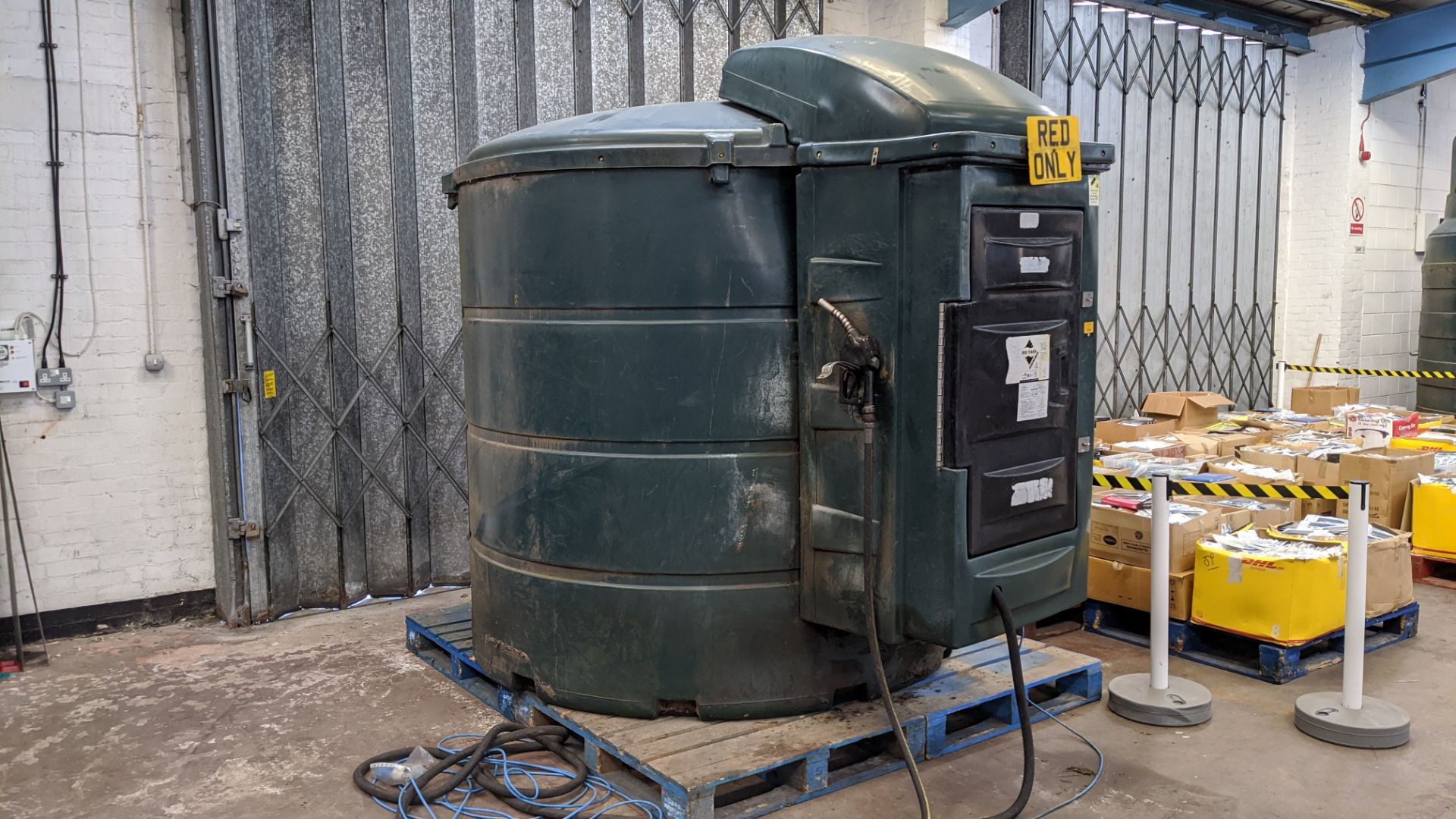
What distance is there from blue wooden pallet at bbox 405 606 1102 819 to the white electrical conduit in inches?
104

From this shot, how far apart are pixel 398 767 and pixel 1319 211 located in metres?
11.3

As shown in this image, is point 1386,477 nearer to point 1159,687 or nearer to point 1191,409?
point 1191,409

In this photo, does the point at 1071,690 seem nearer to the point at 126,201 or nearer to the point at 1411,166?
the point at 126,201

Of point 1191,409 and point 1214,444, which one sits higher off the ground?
point 1191,409

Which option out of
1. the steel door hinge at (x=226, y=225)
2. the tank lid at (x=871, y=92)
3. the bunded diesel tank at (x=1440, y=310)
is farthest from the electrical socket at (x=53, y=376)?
the bunded diesel tank at (x=1440, y=310)

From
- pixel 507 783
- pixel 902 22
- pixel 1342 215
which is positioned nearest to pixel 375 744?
pixel 507 783

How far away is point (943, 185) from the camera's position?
3.57 meters

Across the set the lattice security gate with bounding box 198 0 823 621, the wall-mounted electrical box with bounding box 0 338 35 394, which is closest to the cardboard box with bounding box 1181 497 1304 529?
the lattice security gate with bounding box 198 0 823 621

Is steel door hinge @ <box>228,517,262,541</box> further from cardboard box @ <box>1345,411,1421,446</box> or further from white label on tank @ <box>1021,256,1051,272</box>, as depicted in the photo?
cardboard box @ <box>1345,411,1421,446</box>

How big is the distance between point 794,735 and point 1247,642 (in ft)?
9.41

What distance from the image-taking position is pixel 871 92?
372 cm

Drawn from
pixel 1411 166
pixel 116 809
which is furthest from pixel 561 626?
pixel 1411 166

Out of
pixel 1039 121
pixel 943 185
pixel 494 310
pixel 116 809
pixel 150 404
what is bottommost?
pixel 116 809

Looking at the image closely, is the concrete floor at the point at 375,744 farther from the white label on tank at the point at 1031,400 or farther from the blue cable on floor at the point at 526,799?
the white label on tank at the point at 1031,400
